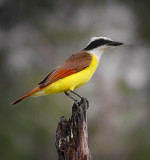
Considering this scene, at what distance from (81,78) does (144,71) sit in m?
4.87

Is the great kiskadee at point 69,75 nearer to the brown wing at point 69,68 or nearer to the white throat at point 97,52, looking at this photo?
the brown wing at point 69,68

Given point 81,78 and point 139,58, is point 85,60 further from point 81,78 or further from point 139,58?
point 139,58

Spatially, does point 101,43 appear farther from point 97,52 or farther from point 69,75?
point 69,75

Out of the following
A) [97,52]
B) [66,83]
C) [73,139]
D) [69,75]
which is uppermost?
[97,52]

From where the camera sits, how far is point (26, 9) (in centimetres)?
1177

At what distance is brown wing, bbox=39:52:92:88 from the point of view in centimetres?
538

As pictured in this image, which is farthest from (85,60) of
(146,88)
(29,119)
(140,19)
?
(140,19)

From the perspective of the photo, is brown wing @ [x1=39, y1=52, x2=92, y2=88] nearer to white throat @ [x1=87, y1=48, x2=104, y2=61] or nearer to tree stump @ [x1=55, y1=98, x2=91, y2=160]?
white throat @ [x1=87, y1=48, x2=104, y2=61]

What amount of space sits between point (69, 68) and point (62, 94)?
14.1 ft

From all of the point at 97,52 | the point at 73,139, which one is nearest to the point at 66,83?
the point at 97,52

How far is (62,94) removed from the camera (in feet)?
32.0

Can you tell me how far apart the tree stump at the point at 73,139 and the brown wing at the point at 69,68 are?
34.9 inches

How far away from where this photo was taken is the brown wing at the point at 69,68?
17.6 ft

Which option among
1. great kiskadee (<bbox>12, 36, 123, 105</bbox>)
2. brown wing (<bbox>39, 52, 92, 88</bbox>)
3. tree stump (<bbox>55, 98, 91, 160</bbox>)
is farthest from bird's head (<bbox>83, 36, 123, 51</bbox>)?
tree stump (<bbox>55, 98, 91, 160</bbox>)
